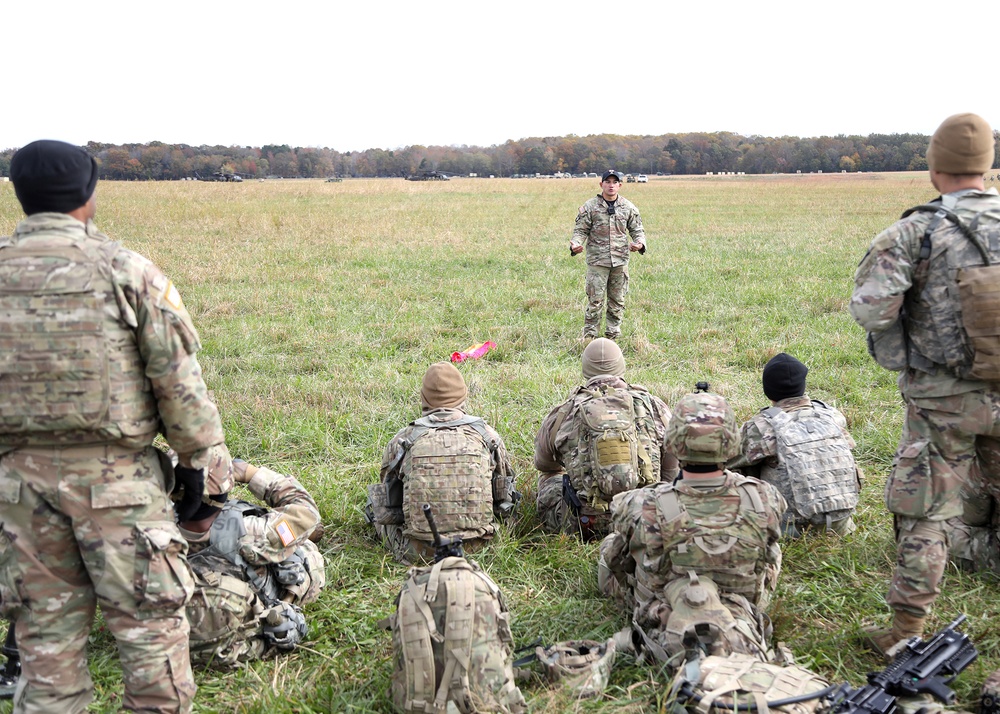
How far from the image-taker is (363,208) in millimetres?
31719

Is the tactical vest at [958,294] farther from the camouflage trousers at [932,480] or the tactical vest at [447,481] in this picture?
the tactical vest at [447,481]

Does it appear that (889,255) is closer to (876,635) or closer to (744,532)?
(744,532)

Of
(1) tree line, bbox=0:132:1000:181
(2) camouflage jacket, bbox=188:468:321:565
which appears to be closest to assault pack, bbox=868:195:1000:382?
(2) camouflage jacket, bbox=188:468:321:565

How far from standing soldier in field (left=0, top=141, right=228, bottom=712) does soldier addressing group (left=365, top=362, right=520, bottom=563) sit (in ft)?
5.78

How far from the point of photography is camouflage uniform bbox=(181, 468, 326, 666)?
143 inches

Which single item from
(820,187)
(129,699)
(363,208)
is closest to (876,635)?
(129,699)

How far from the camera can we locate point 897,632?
3.68 meters

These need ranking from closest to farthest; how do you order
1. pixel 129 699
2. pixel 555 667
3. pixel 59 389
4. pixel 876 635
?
pixel 59 389 < pixel 129 699 < pixel 555 667 < pixel 876 635

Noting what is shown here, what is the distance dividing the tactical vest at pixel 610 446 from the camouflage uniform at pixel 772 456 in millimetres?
523

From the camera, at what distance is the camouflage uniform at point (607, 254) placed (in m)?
10.1

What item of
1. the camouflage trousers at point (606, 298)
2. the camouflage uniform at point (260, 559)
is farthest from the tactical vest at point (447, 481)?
the camouflage trousers at point (606, 298)

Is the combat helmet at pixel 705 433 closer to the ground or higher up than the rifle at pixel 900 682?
higher up

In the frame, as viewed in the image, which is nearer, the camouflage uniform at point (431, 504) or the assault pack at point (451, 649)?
the assault pack at point (451, 649)

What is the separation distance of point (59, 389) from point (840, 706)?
2.87 metres
